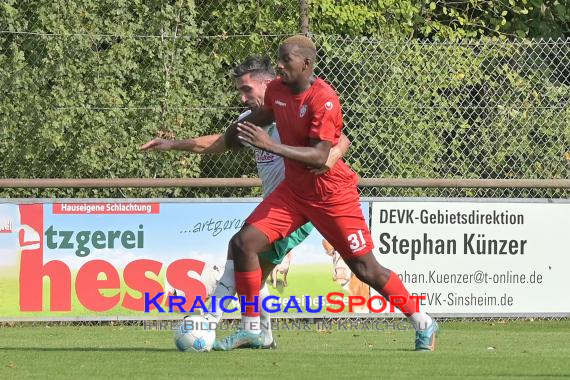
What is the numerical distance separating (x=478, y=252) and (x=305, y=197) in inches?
169

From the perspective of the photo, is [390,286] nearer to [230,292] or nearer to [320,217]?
[320,217]

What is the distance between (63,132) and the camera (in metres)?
12.7

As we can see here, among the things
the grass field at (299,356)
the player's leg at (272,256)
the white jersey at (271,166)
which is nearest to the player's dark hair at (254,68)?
the white jersey at (271,166)

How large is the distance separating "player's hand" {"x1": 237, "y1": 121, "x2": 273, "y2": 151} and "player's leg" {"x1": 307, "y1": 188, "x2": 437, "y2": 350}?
796mm

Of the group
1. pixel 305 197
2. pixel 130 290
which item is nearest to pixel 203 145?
pixel 305 197

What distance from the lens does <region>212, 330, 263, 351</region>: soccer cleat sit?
908 centimetres

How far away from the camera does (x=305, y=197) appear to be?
8.90 metres

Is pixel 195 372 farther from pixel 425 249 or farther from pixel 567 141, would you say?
pixel 567 141

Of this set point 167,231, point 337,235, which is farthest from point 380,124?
point 337,235

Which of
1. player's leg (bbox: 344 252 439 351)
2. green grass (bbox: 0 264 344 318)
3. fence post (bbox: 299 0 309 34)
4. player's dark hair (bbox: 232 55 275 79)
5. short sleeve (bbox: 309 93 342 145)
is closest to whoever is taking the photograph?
short sleeve (bbox: 309 93 342 145)

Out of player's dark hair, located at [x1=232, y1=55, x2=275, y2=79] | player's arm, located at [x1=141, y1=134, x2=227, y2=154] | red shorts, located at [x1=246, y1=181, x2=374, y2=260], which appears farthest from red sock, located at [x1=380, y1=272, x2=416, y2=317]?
player's dark hair, located at [x1=232, y1=55, x2=275, y2=79]

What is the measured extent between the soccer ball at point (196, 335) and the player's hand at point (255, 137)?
1.27m

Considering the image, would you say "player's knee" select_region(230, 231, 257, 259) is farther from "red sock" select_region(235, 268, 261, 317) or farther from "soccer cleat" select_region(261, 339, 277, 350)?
"soccer cleat" select_region(261, 339, 277, 350)

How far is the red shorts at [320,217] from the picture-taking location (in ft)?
29.1
